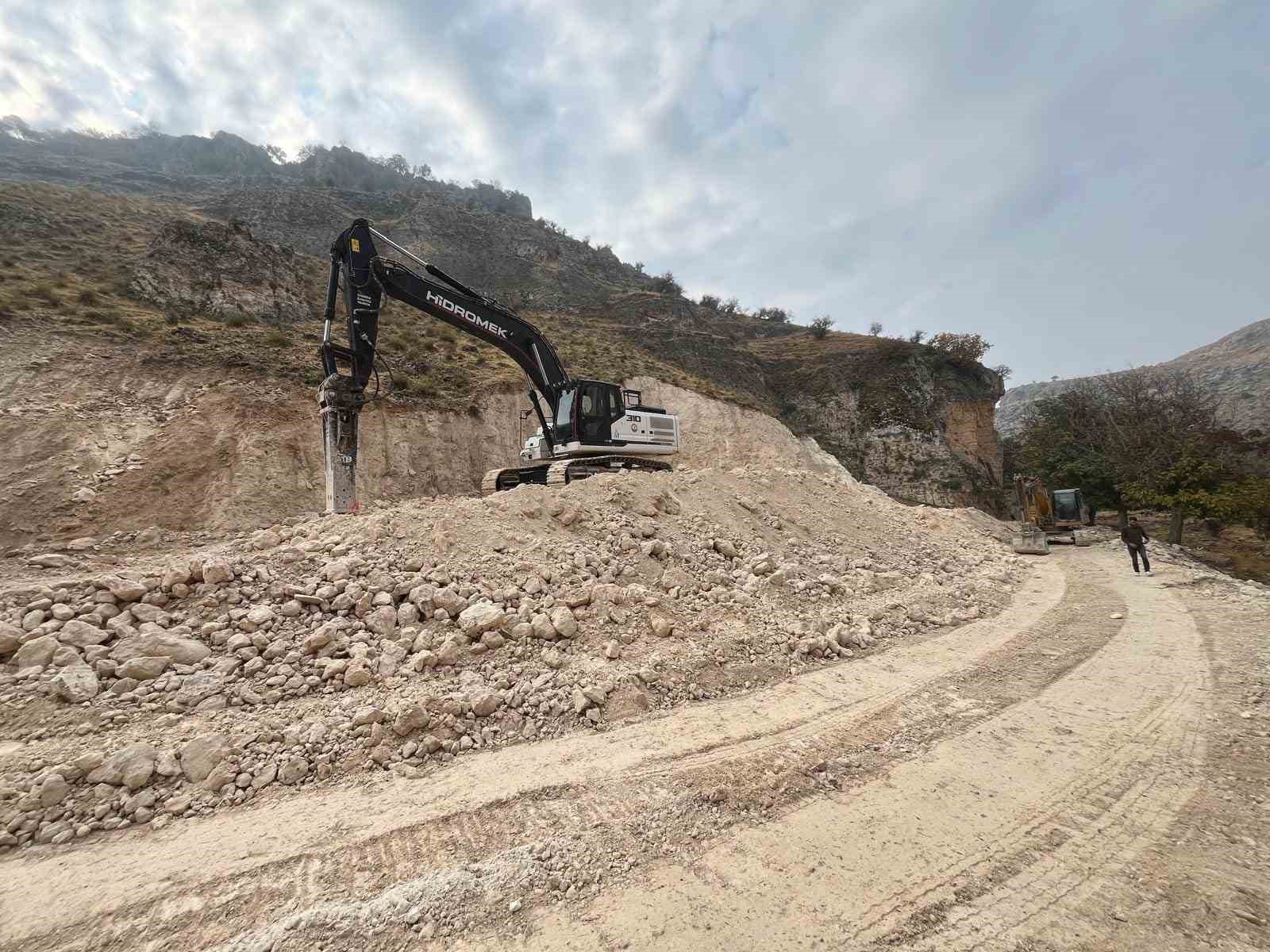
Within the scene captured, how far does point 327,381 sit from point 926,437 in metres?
29.6

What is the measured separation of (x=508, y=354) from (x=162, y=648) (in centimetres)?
819

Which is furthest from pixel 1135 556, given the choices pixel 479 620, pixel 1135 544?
pixel 479 620

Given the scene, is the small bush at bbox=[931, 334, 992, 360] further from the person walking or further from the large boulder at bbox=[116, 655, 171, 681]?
the large boulder at bbox=[116, 655, 171, 681]

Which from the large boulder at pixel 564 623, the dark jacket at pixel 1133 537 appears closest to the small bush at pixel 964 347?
the dark jacket at pixel 1133 537

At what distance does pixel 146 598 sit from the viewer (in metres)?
4.34

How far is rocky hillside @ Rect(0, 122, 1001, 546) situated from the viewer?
9.69 metres

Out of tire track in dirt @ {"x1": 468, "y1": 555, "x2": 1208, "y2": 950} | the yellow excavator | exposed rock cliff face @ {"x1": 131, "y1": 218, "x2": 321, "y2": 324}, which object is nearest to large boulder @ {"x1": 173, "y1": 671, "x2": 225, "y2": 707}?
tire track in dirt @ {"x1": 468, "y1": 555, "x2": 1208, "y2": 950}

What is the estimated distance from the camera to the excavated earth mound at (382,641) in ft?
10.7

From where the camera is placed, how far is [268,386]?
1197 cm

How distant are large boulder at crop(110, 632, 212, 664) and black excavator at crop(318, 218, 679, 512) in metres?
3.77

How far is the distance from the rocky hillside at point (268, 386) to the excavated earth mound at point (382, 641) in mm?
4313

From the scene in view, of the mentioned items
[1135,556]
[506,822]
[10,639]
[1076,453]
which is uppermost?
[1076,453]

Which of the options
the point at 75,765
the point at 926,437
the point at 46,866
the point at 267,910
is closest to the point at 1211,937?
the point at 267,910

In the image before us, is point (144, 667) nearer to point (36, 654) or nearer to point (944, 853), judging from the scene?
point (36, 654)
